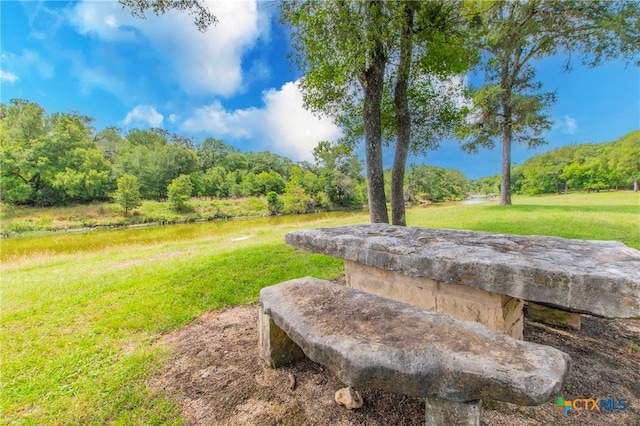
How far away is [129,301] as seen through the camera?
3.82 metres

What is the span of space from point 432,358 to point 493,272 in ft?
2.81

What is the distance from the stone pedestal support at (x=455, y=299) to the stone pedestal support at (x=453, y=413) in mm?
1067

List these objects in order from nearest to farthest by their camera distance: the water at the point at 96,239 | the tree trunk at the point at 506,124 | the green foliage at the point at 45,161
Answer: the water at the point at 96,239 → the tree trunk at the point at 506,124 → the green foliage at the point at 45,161

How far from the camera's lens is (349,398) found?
69.1 inches

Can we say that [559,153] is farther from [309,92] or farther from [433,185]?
[309,92]

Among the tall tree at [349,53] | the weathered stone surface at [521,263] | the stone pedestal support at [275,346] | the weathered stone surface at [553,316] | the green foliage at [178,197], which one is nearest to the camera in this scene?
the weathered stone surface at [521,263]

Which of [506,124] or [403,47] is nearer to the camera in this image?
[403,47]

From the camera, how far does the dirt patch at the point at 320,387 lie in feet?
5.42

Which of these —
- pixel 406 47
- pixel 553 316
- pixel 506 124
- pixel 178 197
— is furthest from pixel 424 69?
pixel 178 197

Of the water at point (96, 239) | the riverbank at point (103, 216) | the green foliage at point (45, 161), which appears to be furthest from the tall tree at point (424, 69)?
the green foliage at point (45, 161)

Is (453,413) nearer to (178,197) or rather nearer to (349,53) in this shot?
(349,53)

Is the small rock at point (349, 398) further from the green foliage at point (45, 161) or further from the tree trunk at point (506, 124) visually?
the green foliage at point (45, 161)

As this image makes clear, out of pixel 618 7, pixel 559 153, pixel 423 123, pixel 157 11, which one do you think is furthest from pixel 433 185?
pixel 157 11

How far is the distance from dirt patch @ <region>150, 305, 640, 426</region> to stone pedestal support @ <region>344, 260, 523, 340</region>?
0.52 meters
